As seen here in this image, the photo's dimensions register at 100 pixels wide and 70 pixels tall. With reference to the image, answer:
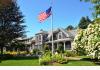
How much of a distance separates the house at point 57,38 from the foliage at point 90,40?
3123cm

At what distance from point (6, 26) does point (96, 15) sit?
28693 mm

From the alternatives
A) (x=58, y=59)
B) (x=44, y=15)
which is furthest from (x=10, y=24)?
(x=58, y=59)

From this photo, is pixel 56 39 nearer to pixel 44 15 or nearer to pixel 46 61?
pixel 44 15

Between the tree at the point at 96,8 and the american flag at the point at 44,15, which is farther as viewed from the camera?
the american flag at the point at 44,15

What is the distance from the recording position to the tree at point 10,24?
165 feet

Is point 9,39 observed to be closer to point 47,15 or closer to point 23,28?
point 23,28

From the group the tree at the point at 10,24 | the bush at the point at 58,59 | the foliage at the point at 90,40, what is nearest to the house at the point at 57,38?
the tree at the point at 10,24

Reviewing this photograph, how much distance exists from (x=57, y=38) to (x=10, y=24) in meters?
20.3

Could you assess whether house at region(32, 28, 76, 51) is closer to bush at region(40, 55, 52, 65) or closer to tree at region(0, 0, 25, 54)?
tree at region(0, 0, 25, 54)

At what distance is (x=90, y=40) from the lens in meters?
Result: 29.1

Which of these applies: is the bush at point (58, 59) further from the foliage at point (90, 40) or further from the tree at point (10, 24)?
the tree at point (10, 24)

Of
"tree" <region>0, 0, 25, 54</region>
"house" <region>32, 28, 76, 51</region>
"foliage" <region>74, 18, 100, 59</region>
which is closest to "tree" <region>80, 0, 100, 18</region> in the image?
"foliage" <region>74, 18, 100, 59</region>

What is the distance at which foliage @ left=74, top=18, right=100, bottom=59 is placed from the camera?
90.1 feet

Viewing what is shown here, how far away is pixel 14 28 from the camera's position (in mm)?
51438
